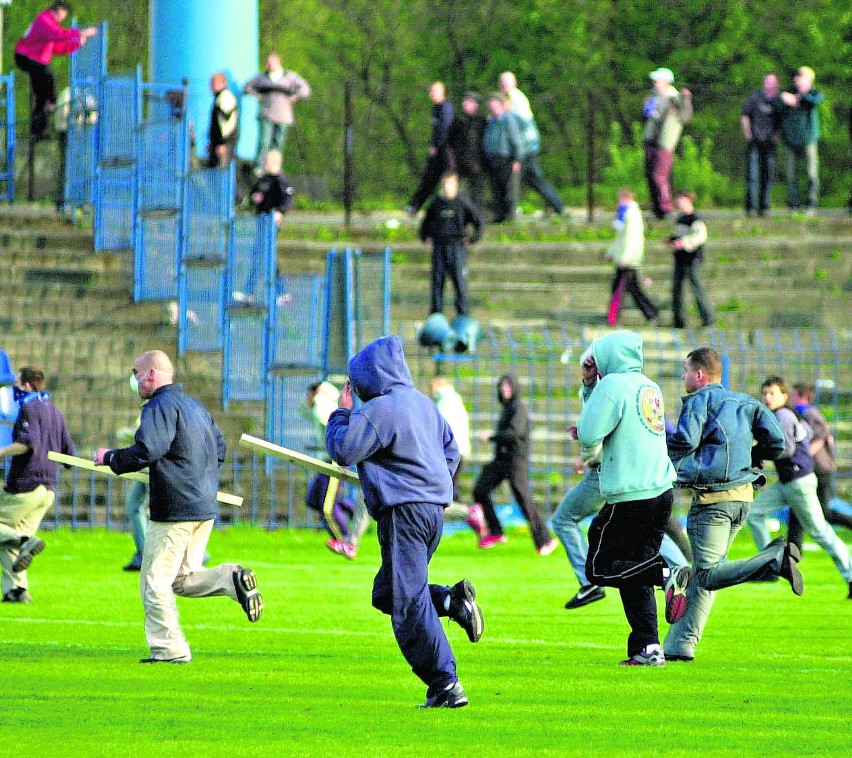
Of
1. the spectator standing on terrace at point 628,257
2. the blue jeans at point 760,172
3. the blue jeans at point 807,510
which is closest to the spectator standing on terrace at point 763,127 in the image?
the blue jeans at point 760,172

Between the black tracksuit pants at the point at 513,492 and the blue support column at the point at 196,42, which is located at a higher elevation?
the blue support column at the point at 196,42

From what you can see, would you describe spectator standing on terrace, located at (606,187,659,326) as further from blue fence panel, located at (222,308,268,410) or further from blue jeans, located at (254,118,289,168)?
blue jeans, located at (254,118,289,168)

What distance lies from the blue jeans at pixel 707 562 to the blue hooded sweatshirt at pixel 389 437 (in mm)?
2036

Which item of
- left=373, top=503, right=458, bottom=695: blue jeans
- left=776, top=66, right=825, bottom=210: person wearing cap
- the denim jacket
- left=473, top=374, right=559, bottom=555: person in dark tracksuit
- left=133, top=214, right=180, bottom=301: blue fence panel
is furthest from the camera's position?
left=776, top=66, right=825, bottom=210: person wearing cap

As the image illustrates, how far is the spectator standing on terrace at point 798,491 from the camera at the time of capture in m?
13.8

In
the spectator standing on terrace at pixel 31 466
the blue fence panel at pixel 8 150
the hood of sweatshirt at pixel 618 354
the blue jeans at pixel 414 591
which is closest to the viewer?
the blue jeans at pixel 414 591

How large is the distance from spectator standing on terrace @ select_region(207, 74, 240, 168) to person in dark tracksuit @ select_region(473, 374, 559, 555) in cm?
790

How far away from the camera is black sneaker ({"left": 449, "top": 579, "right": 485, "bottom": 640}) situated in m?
8.88

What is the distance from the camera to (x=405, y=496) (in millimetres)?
8688

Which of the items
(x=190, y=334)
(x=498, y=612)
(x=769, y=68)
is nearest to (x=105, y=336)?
(x=190, y=334)

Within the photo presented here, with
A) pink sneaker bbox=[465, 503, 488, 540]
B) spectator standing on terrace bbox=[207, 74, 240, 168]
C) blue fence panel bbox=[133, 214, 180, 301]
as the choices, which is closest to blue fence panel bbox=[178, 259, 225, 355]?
blue fence panel bbox=[133, 214, 180, 301]

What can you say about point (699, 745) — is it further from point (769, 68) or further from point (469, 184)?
point (769, 68)

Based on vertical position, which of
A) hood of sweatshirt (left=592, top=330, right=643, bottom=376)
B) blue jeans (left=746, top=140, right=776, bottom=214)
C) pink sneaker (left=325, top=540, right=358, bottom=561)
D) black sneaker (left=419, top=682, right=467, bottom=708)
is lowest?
pink sneaker (left=325, top=540, right=358, bottom=561)

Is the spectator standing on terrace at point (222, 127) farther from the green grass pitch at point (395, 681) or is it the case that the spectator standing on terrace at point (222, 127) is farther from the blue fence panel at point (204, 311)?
the green grass pitch at point (395, 681)
